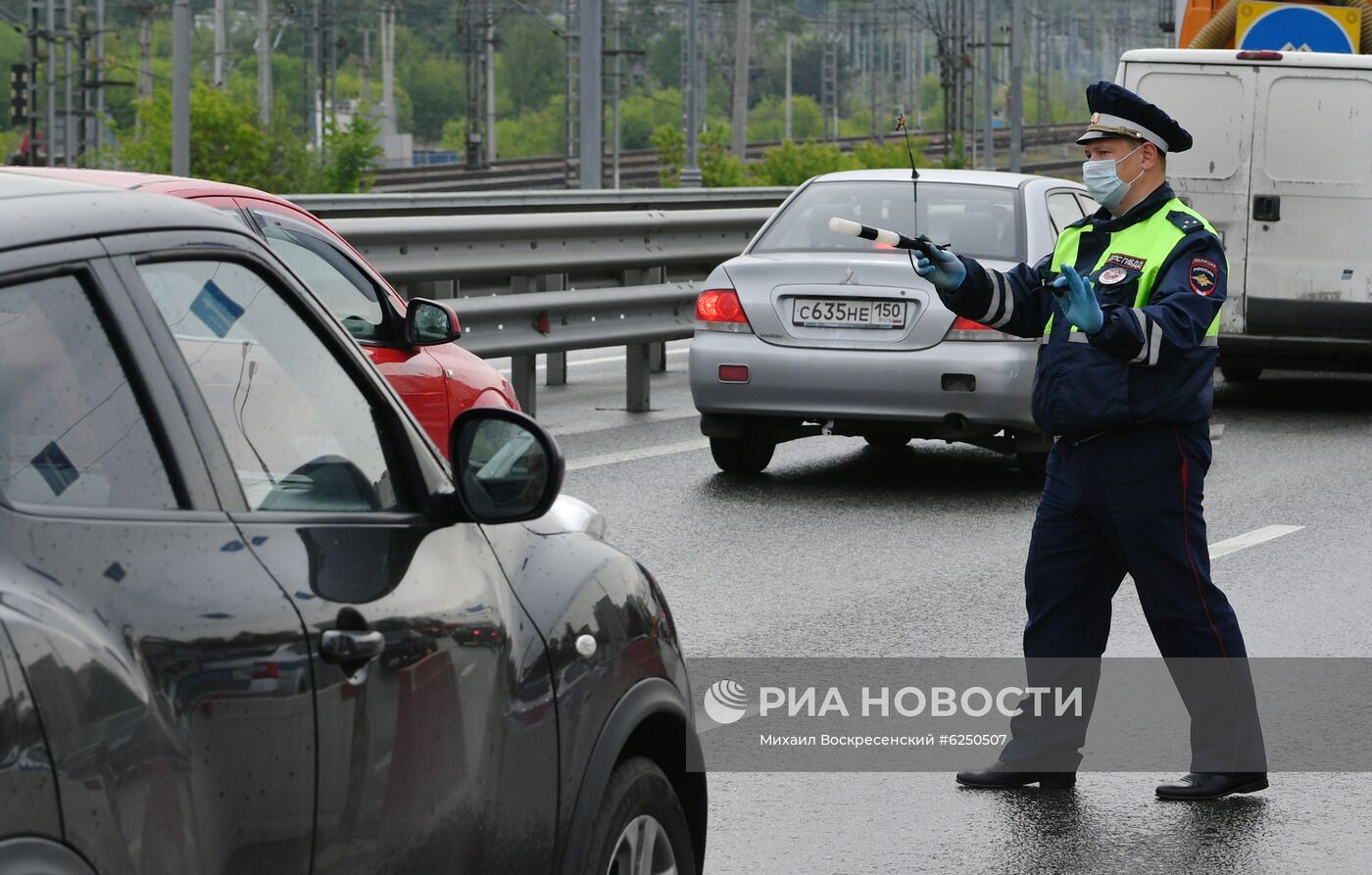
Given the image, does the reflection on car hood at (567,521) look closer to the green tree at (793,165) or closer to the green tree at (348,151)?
the green tree at (348,151)

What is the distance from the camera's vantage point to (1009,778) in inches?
226

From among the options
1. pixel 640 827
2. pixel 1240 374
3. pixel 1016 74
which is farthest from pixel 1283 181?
pixel 1016 74

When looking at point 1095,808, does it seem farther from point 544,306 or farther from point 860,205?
point 544,306

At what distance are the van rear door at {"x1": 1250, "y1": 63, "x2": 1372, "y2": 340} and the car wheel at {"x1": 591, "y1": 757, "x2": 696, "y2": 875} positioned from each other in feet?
38.6

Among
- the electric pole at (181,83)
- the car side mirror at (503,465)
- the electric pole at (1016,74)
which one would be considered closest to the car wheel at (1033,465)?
the car side mirror at (503,465)

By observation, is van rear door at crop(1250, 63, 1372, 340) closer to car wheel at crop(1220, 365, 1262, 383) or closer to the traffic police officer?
car wheel at crop(1220, 365, 1262, 383)

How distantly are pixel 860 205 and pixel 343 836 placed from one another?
28.3 ft

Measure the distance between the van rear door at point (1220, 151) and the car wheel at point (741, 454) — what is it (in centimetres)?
487

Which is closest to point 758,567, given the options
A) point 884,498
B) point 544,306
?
point 884,498

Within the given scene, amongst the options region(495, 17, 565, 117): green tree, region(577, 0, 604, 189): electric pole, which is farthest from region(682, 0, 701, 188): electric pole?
region(495, 17, 565, 117): green tree

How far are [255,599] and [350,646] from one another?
0.18 metres

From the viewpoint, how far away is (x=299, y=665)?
2.62 m

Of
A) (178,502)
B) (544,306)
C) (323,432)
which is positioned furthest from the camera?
(544,306)

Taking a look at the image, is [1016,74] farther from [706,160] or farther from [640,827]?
[640,827]
